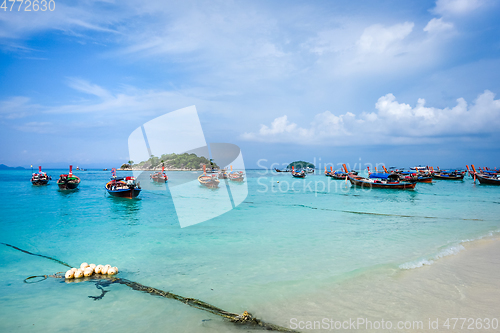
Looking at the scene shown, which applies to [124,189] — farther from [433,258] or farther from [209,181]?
[433,258]

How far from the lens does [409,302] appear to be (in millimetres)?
5348

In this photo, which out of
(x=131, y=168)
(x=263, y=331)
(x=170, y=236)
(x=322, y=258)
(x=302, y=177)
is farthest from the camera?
(x=131, y=168)

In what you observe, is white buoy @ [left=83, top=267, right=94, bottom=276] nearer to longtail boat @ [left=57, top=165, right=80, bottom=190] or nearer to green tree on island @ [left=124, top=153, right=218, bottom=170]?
longtail boat @ [left=57, top=165, right=80, bottom=190]

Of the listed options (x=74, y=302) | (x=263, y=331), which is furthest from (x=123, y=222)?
(x=263, y=331)

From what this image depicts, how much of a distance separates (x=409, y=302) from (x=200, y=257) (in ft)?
20.4

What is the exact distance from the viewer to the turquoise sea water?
523cm

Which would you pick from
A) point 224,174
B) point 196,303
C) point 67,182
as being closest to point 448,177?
point 224,174

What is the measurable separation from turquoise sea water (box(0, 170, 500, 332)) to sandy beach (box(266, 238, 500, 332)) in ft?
1.49

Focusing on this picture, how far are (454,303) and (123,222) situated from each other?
53.2 ft

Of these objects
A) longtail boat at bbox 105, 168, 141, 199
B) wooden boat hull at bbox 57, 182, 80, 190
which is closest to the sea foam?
longtail boat at bbox 105, 168, 141, 199

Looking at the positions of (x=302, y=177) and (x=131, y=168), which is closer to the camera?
(x=302, y=177)

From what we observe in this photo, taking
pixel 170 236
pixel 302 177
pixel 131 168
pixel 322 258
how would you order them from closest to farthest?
1. pixel 322 258
2. pixel 170 236
3. pixel 302 177
4. pixel 131 168

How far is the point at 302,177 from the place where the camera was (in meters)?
76.5

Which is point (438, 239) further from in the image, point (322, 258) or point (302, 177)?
point (302, 177)
